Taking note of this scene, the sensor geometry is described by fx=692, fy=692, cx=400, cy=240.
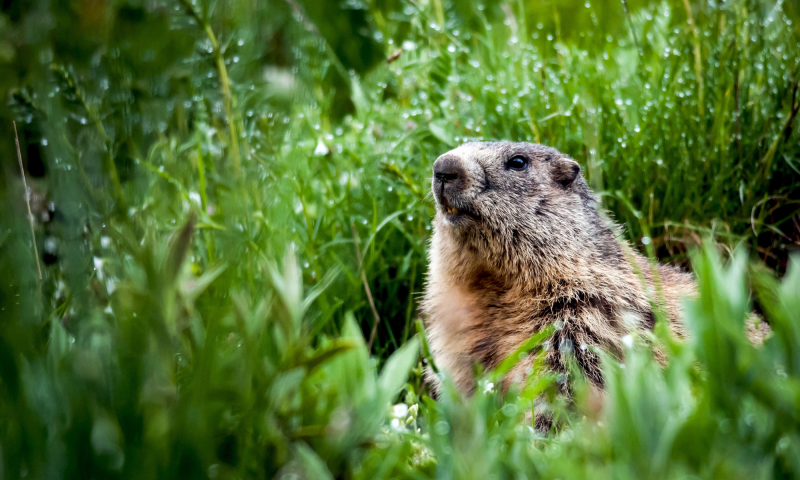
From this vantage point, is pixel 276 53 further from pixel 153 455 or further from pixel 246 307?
pixel 153 455

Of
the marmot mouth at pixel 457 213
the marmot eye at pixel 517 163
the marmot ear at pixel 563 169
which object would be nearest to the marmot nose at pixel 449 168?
the marmot mouth at pixel 457 213

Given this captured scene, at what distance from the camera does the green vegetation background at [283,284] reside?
1147 millimetres

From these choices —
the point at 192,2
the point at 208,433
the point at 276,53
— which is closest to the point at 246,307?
the point at 208,433

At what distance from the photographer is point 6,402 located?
1167 mm

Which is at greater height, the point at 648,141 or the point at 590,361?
the point at 648,141

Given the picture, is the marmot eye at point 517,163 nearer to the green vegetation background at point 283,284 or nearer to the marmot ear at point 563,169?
the marmot ear at point 563,169

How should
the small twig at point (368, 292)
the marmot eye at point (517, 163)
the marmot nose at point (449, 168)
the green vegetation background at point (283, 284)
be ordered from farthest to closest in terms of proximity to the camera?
the small twig at point (368, 292) → the marmot eye at point (517, 163) → the marmot nose at point (449, 168) → the green vegetation background at point (283, 284)

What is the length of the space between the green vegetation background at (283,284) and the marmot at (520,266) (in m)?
0.37

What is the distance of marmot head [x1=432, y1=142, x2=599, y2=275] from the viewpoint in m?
2.96

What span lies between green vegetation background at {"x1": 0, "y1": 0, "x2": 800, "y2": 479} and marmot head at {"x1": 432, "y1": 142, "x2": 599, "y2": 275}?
40 centimetres

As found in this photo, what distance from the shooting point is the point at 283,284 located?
1.28 m

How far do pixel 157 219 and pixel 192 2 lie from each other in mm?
1270

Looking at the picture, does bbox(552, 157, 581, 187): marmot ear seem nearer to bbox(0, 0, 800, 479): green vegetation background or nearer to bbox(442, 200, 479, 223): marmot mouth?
bbox(0, 0, 800, 479): green vegetation background

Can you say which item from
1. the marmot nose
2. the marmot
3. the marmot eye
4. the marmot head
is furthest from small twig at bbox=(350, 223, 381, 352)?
the marmot eye
